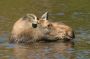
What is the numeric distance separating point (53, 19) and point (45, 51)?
302 inches

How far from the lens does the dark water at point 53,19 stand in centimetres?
1705

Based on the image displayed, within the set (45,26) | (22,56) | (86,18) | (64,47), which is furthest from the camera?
(86,18)

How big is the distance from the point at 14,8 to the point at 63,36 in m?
10.2

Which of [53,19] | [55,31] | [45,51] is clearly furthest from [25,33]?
[53,19]

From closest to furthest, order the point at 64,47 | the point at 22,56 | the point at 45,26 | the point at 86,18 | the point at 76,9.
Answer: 1. the point at 22,56
2. the point at 64,47
3. the point at 45,26
4. the point at 86,18
5. the point at 76,9

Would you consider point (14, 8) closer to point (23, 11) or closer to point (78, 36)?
point (23, 11)

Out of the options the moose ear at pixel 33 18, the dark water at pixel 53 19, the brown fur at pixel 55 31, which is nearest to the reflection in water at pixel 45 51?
the dark water at pixel 53 19

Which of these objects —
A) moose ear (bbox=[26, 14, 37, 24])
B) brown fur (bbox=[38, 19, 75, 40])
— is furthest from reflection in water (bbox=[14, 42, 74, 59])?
moose ear (bbox=[26, 14, 37, 24])

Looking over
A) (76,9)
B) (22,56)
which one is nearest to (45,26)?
(22,56)

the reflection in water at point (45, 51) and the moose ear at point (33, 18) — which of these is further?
the moose ear at point (33, 18)

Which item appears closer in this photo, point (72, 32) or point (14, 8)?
point (72, 32)

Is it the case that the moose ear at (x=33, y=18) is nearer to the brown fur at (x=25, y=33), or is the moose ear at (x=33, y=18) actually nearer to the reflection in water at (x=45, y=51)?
the brown fur at (x=25, y=33)

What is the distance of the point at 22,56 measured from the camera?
16797 mm

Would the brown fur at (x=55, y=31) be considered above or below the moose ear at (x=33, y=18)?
below
